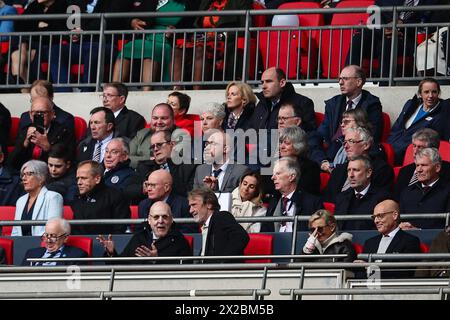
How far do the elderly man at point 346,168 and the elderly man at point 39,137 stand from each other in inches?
133

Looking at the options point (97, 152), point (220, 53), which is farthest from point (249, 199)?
point (220, 53)

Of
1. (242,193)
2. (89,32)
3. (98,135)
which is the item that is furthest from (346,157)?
(89,32)

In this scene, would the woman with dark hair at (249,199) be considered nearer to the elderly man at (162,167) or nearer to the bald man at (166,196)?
the bald man at (166,196)

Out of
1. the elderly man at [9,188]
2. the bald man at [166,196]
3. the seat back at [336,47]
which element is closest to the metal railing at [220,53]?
the seat back at [336,47]

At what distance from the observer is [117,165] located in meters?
23.7

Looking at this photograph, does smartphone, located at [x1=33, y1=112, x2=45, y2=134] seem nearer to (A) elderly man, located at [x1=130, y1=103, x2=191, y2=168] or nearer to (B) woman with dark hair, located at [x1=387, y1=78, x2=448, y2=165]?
(A) elderly man, located at [x1=130, y1=103, x2=191, y2=168]

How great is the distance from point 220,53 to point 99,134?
7.74ft

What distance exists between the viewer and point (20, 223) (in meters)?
22.5

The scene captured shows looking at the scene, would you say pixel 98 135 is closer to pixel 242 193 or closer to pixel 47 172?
pixel 47 172

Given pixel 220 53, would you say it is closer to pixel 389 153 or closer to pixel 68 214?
pixel 389 153

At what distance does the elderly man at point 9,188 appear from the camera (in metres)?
24.1

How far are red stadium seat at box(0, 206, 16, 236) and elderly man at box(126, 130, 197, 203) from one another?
1.26 meters

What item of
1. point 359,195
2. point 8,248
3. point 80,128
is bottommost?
point 8,248

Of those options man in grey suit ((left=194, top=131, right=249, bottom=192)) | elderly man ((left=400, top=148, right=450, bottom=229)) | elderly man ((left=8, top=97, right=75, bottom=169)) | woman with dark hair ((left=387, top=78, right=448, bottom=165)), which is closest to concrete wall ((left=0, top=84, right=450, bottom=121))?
woman with dark hair ((left=387, top=78, right=448, bottom=165))
